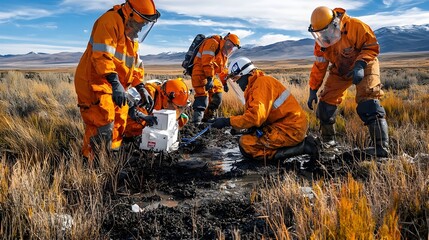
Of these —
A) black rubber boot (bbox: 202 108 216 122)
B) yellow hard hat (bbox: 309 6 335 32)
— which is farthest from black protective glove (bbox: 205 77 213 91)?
yellow hard hat (bbox: 309 6 335 32)

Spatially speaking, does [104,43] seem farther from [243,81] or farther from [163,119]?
[243,81]

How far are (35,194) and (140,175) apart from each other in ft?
5.42

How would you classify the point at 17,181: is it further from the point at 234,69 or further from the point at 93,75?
the point at 234,69

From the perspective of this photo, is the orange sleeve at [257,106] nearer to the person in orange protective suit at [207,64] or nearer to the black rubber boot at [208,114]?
the person in orange protective suit at [207,64]

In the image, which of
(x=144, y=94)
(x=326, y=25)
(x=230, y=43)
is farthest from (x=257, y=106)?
(x=230, y=43)

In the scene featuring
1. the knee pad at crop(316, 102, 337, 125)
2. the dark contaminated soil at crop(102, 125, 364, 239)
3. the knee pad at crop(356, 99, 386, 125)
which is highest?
the knee pad at crop(356, 99, 386, 125)

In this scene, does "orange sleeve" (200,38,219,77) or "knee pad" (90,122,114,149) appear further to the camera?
"orange sleeve" (200,38,219,77)

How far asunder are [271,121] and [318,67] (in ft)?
5.19

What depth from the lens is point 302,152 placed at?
5.19 metres

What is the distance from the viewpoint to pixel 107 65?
13.8 ft

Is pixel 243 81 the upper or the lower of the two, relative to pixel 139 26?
lower

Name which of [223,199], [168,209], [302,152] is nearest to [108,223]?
[168,209]

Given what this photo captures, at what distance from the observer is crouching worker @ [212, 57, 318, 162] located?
4.99m

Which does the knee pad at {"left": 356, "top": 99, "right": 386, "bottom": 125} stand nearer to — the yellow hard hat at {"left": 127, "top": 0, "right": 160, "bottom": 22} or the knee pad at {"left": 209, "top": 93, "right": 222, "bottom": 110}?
the yellow hard hat at {"left": 127, "top": 0, "right": 160, "bottom": 22}
